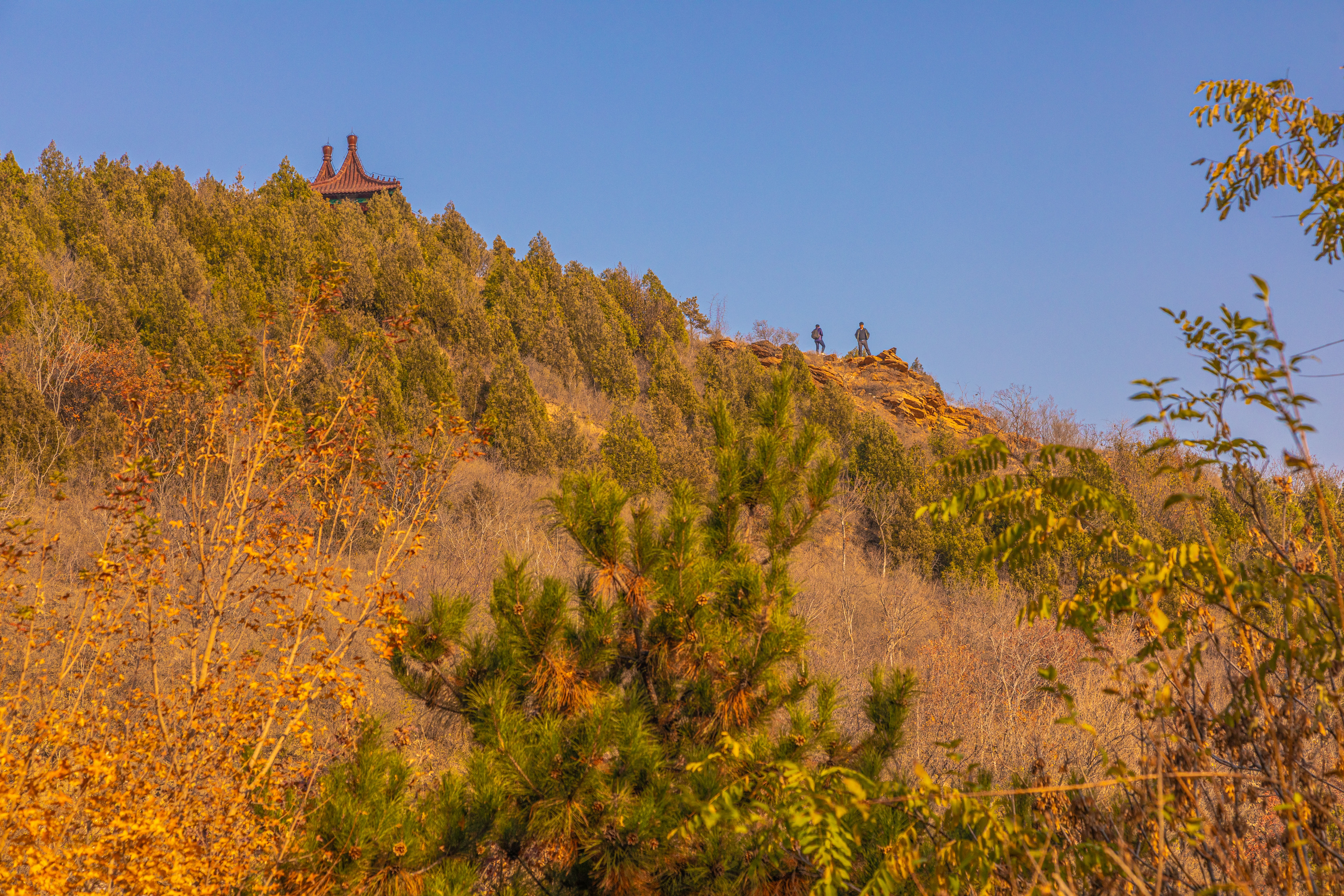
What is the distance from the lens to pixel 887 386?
116 ft

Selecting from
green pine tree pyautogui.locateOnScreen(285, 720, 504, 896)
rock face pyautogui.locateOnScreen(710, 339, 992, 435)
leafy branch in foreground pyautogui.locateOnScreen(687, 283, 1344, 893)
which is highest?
rock face pyautogui.locateOnScreen(710, 339, 992, 435)

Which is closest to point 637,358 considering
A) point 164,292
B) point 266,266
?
point 266,266

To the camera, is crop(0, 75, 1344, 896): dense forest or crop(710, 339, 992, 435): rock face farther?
crop(710, 339, 992, 435): rock face

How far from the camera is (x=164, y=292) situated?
59.0 feet

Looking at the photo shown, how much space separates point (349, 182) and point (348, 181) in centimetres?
15

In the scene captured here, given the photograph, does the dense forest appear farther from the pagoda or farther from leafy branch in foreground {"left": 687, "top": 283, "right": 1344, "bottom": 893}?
the pagoda

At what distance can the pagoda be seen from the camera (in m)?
40.6

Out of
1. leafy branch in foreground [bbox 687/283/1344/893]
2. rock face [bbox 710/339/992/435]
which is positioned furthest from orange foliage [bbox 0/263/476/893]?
rock face [bbox 710/339/992/435]

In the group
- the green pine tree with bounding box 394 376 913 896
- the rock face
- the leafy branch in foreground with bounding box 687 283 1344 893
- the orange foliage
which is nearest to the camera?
the leafy branch in foreground with bounding box 687 283 1344 893

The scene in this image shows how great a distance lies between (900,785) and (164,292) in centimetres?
2001

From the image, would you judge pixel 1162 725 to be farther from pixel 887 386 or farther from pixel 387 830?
pixel 887 386

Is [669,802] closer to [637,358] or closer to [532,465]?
[532,465]

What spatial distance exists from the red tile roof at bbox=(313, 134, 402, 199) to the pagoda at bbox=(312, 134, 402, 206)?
11mm

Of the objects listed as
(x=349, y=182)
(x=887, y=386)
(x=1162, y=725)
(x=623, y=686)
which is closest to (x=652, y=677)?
(x=623, y=686)
